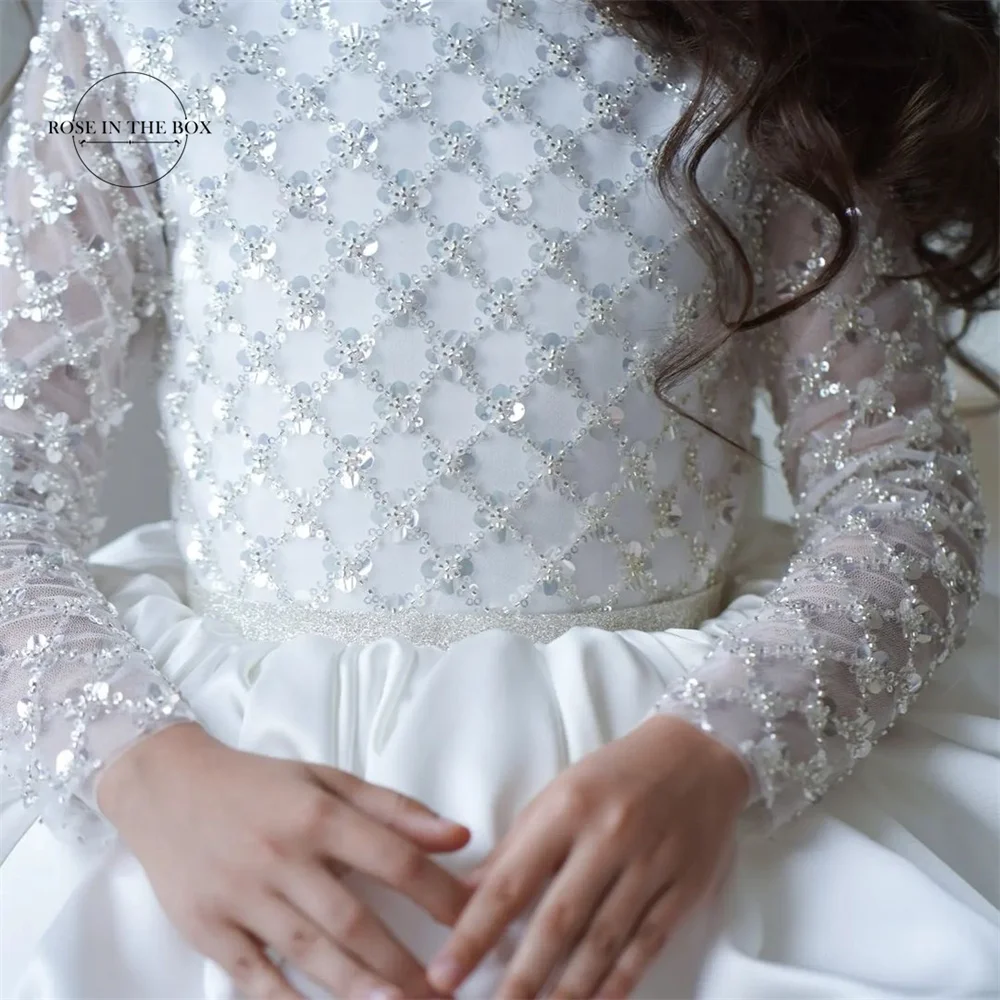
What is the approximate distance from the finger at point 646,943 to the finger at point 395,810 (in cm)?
10

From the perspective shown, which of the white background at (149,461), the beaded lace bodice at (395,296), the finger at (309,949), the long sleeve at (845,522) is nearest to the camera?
the finger at (309,949)

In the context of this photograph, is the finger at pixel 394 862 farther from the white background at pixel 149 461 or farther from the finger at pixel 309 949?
the white background at pixel 149 461

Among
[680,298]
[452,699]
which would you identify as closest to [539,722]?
[452,699]

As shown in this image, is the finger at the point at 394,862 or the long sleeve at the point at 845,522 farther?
the long sleeve at the point at 845,522

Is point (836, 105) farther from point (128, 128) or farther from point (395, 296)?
point (128, 128)

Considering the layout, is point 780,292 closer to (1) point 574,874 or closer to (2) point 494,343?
(2) point 494,343

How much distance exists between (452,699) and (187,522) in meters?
0.31

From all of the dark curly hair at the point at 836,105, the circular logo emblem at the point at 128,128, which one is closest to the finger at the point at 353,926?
the dark curly hair at the point at 836,105

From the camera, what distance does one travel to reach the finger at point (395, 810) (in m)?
0.56

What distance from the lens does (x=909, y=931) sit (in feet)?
1.94

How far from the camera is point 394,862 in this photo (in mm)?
541

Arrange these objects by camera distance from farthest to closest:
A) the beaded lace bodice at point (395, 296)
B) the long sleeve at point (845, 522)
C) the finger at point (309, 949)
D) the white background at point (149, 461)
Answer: the white background at point (149, 461) < the beaded lace bodice at point (395, 296) < the long sleeve at point (845, 522) < the finger at point (309, 949)

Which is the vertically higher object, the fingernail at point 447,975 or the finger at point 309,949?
the finger at point 309,949

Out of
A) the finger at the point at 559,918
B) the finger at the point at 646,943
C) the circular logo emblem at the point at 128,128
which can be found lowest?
the finger at the point at 646,943
